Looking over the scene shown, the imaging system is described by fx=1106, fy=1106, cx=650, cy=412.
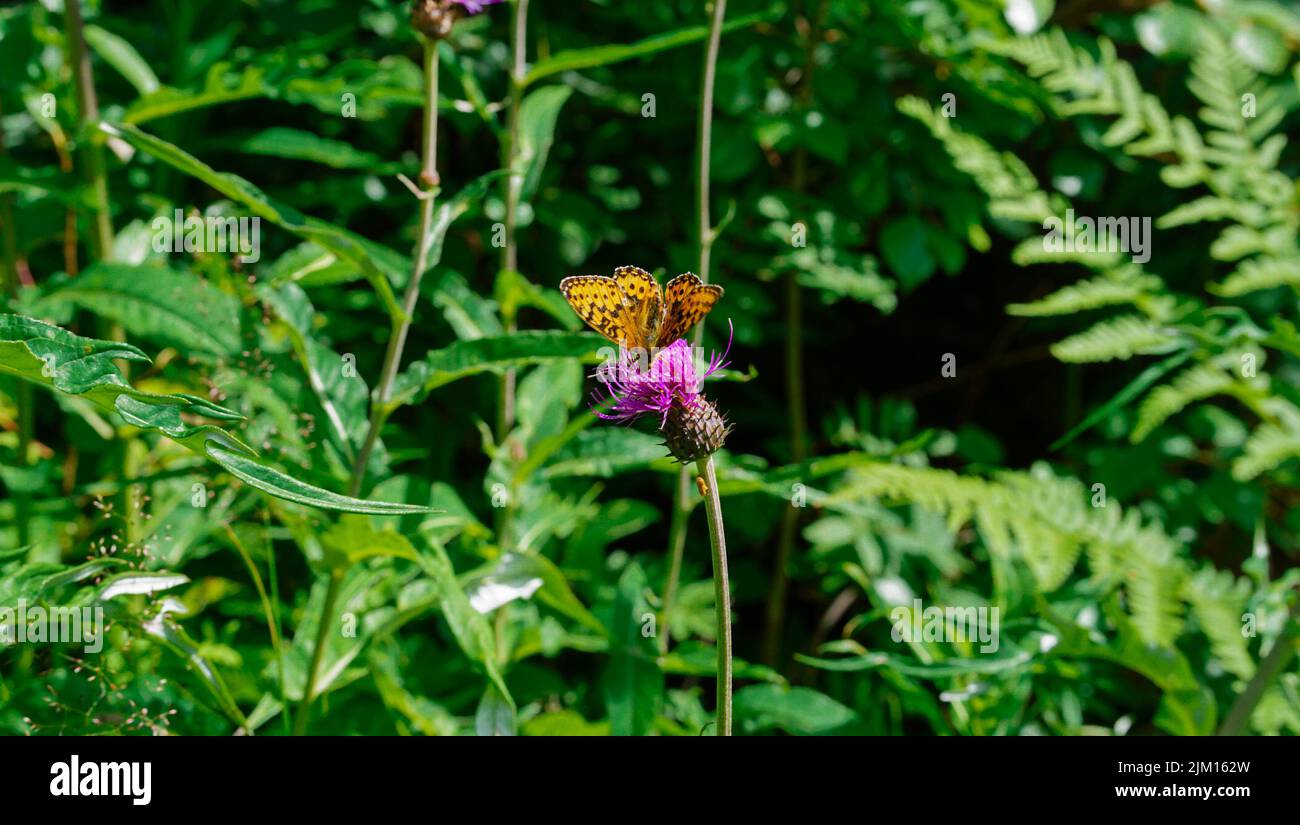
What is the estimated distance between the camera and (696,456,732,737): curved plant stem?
1.35 meters

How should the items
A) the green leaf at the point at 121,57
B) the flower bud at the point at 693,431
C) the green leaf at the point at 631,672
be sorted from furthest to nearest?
the green leaf at the point at 121,57, the green leaf at the point at 631,672, the flower bud at the point at 693,431

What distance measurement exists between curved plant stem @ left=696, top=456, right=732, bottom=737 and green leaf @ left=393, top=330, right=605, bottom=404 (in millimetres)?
370

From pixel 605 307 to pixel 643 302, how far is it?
0.17 ft

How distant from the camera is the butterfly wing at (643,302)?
143cm

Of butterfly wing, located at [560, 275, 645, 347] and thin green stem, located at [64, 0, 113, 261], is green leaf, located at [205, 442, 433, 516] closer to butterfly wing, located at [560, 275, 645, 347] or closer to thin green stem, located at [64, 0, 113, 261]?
butterfly wing, located at [560, 275, 645, 347]

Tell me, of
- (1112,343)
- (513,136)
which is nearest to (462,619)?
(513,136)

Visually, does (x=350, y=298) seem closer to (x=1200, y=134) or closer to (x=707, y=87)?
(x=707, y=87)

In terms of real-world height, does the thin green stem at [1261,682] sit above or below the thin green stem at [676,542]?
below

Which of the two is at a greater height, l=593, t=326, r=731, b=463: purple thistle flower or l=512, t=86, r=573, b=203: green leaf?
l=512, t=86, r=573, b=203: green leaf

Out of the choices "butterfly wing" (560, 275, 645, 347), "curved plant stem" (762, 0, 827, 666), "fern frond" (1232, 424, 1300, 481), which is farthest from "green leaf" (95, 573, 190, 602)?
"fern frond" (1232, 424, 1300, 481)

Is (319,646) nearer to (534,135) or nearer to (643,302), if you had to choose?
(643,302)

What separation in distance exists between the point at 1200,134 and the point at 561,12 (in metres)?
1.94

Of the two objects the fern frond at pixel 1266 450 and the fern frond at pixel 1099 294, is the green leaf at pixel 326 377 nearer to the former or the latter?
the fern frond at pixel 1099 294

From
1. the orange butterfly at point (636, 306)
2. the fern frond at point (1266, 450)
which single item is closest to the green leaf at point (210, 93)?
the orange butterfly at point (636, 306)
